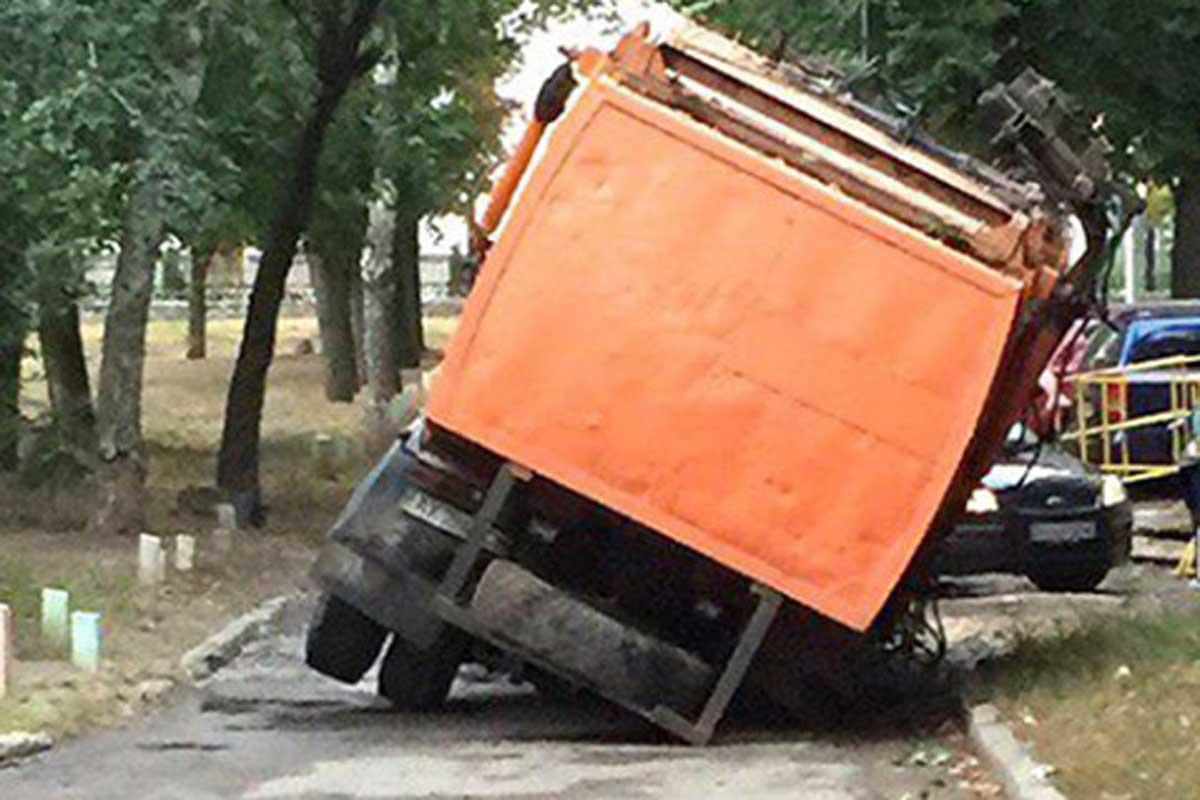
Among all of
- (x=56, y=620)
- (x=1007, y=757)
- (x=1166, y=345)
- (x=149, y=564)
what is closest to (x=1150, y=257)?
(x=1166, y=345)

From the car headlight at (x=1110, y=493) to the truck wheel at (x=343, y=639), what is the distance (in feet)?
26.9

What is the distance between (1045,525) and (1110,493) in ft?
2.10

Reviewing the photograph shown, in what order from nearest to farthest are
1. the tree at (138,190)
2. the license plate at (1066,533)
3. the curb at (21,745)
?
the curb at (21,745), the license plate at (1066,533), the tree at (138,190)

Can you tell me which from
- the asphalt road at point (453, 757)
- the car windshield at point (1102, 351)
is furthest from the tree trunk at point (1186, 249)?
the asphalt road at point (453, 757)

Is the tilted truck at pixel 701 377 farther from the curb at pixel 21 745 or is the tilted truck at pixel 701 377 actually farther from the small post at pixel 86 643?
the small post at pixel 86 643

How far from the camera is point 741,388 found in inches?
561

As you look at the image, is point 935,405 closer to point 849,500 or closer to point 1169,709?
point 849,500

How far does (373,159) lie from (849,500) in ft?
66.8

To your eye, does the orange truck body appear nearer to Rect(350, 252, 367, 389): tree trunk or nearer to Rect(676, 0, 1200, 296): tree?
Rect(676, 0, 1200, 296): tree

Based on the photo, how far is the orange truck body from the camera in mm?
14109

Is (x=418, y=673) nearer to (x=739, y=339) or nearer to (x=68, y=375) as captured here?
(x=739, y=339)

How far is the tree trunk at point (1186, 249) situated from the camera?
35969 millimetres

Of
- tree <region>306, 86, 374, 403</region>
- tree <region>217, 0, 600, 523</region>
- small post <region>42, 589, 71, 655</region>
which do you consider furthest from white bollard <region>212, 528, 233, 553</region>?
small post <region>42, 589, 71, 655</region>

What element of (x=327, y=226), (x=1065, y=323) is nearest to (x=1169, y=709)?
(x=1065, y=323)
